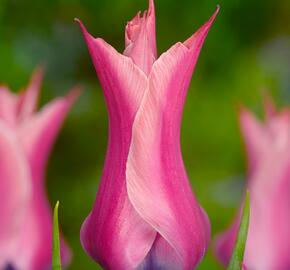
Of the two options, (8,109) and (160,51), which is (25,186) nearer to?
(8,109)

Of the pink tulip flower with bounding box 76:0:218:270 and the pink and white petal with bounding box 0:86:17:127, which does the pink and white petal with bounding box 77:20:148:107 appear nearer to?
the pink tulip flower with bounding box 76:0:218:270

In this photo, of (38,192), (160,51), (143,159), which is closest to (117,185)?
(143,159)

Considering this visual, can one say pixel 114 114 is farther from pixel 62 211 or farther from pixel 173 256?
pixel 62 211

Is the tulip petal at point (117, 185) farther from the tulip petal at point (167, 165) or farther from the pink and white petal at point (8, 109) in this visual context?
the pink and white petal at point (8, 109)

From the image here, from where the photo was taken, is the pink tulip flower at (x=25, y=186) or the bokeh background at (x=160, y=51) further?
the bokeh background at (x=160, y=51)

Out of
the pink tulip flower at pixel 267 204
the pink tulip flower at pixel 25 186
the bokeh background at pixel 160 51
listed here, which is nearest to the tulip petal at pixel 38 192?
the pink tulip flower at pixel 25 186

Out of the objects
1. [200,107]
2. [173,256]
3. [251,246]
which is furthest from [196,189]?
[173,256]
